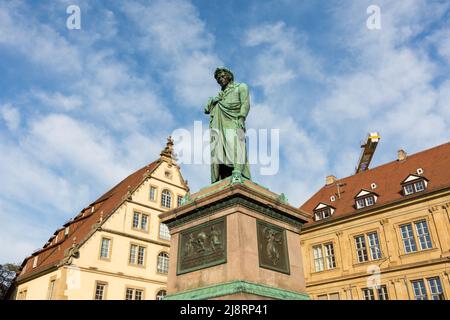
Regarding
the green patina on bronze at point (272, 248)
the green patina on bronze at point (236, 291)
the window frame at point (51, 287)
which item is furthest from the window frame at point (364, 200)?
the green patina on bronze at point (236, 291)

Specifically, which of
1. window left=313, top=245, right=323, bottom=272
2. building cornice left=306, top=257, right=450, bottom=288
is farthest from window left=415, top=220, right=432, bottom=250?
window left=313, top=245, right=323, bottom=272

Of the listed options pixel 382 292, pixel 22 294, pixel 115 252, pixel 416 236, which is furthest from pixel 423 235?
pixel 22 294

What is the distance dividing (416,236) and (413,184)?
3644 millimetres

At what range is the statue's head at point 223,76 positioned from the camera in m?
9.51

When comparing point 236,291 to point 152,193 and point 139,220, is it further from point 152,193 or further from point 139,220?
point 152,193

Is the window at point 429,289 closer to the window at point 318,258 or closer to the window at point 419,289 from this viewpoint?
the window at point 419,289

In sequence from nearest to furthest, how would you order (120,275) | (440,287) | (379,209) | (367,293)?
(440,287), (120,275), (367,293), (379,209)

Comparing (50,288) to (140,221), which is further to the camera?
(140,221)

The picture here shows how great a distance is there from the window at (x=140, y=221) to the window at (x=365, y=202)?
15646 mm

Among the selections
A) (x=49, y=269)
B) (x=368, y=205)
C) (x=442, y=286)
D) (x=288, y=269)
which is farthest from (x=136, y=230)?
(x=288, y=269)

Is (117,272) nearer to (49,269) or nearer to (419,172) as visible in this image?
(49,269)

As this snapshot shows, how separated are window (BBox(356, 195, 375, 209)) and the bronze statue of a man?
23514 millimetres

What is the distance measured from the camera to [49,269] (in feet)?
84.8

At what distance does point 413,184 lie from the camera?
28219 millimetres
